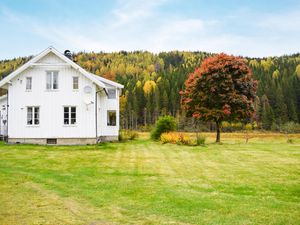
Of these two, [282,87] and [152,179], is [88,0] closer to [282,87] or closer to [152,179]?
[152,179]

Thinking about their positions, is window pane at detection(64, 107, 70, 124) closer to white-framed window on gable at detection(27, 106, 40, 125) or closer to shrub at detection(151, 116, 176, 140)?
white-framed window on gable at detection(27, 106, 40, 125)

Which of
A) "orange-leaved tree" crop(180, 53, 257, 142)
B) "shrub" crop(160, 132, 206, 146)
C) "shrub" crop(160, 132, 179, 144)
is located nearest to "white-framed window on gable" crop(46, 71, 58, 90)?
"shrub" crop(160, 132, 179, 144)

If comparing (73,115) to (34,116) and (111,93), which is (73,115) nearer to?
(34,116)

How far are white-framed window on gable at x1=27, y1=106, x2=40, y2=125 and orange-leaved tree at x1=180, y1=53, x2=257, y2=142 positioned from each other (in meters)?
12.9

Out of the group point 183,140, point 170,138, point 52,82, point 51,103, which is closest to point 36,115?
point 51,103

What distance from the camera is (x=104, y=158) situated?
19422mm

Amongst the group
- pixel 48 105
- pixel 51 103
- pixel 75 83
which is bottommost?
pixel 48 105

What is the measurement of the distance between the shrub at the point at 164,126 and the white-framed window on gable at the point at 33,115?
499 inches

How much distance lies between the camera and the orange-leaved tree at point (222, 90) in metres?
29.9

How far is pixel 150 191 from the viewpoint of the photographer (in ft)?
35.4

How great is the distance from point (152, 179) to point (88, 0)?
14827mm

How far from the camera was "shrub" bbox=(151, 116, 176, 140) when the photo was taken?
35.2 metres

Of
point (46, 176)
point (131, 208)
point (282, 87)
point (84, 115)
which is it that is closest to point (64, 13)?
point (84, 115)

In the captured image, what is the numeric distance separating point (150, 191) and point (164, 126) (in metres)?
24.9
